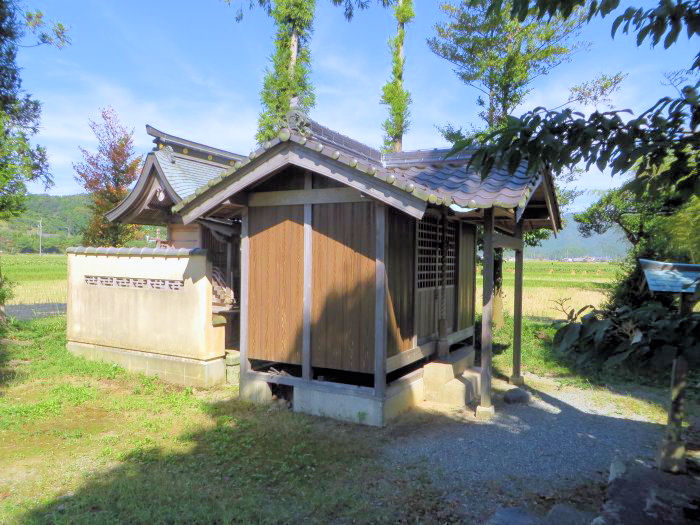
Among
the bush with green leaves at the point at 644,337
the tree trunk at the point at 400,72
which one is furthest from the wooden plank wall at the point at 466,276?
the tree trunk at the point at 400,72

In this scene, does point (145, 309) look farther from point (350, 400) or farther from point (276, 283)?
point (350, 400)

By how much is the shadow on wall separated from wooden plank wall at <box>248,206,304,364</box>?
0.93m

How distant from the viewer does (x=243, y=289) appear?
7.34 m

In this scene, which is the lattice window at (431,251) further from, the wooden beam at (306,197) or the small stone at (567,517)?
the small stone at (567,517)

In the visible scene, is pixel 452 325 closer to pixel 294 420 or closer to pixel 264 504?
pixel 294 420

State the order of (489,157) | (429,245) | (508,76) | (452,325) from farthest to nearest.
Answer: (508,76)
(452,325)
(429,245)
(489,157)

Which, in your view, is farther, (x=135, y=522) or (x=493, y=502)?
(x=493, y=502)

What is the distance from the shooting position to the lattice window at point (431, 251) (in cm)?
753

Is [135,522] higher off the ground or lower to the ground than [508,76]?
lower

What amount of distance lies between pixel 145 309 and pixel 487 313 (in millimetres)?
5882

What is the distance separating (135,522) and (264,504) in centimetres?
102

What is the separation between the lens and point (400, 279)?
6844 millimetres

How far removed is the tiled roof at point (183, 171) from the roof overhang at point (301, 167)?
268cm

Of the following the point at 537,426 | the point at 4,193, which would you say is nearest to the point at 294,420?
the point at 537,426
